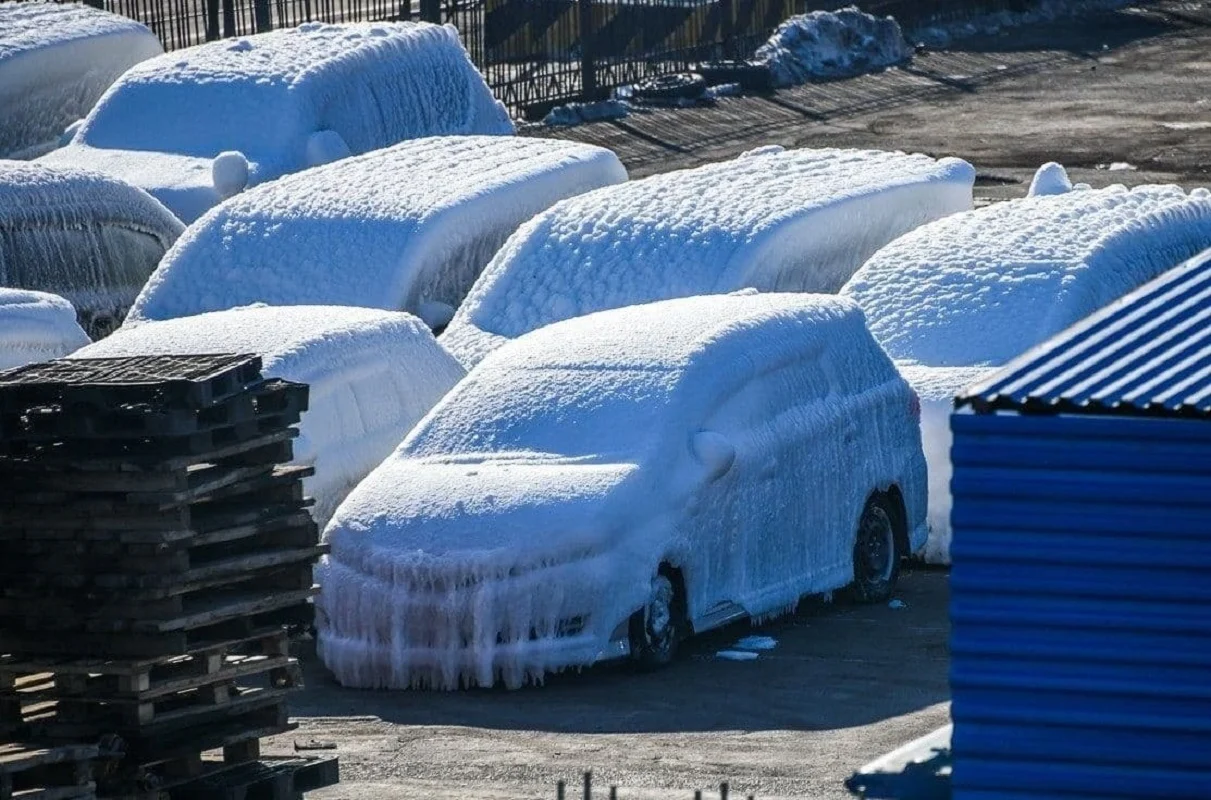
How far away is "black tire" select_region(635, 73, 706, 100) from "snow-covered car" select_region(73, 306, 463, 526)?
52.3ft

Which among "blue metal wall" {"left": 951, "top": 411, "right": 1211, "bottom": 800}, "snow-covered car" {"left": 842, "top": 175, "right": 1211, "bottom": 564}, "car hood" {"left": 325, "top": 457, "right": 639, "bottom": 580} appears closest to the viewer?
"blue metal wall" {"left": 951, "top": 411, "right": 1211, "bottom": 800}

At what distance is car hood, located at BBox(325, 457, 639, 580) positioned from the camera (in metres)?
12.0

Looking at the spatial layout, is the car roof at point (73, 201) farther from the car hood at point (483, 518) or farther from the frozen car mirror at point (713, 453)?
the frozen car mirror at point (713, 453)

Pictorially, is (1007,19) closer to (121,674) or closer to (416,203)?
(416,203)

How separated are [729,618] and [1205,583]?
17.1ft

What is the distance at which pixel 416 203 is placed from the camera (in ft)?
56.2

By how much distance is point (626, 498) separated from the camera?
12.2 m

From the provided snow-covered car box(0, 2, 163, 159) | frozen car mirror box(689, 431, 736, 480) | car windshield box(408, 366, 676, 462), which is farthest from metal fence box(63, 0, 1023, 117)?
frozen car mirror box(689, 431, 736, 480)

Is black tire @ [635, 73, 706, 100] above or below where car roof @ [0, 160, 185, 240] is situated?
below

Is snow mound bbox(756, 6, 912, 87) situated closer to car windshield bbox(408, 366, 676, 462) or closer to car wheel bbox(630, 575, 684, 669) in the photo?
car windshield bbox(408, 366, 676, 462)

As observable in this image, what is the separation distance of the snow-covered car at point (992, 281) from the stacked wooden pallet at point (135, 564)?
457 centimetres

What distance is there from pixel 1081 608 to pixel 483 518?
A: 4753 mm

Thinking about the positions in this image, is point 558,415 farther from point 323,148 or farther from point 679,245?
point 323,148

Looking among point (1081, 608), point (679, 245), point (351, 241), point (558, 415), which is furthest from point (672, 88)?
point (1081, 608)
